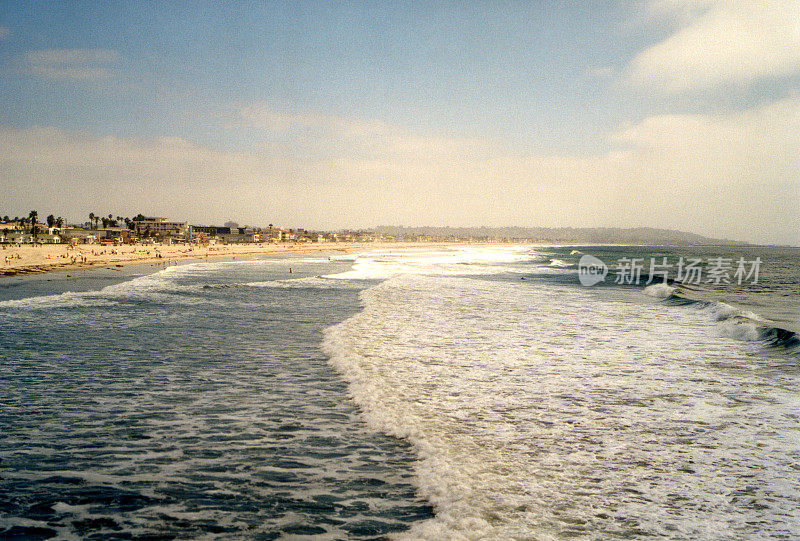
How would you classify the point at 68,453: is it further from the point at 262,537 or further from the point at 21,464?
the point at 262,537

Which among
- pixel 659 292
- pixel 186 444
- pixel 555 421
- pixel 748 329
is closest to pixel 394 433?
pixel 555 421

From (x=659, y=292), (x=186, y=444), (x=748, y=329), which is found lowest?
(x=186, y=444)

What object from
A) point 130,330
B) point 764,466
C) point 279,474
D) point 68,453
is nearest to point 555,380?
point 764,466

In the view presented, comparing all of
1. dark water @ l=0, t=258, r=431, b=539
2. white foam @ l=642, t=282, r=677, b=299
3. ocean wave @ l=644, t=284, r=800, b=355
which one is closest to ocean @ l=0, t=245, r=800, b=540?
dark water @ l=0, t=258, r=431, b=539

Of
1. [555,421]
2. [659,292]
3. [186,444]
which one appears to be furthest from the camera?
[659,292]

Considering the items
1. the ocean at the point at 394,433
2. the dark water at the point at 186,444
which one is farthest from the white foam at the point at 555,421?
the dark water at the point at 186,444

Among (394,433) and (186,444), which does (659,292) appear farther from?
(186,444)

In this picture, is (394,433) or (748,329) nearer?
(394,433)
